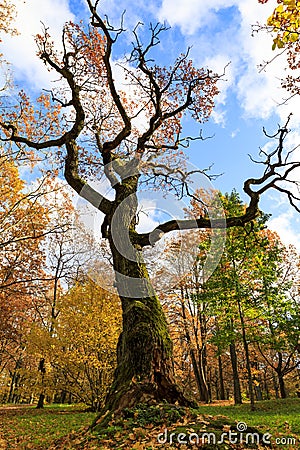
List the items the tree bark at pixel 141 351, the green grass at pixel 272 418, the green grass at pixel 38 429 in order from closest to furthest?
the tree bark at pixel 141 351 < the green grass at pixel 272 418 < the green grass at pixel 38 429

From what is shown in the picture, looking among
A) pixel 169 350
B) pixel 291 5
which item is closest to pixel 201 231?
pixel 169 350

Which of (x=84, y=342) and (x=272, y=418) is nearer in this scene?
(x=272, y=418)

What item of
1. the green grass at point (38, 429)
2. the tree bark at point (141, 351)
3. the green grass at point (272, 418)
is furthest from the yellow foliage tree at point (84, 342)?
the tree bark at point (141, 351)

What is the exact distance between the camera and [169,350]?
537cm

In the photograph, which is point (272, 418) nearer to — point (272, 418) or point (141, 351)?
point (272, 418)

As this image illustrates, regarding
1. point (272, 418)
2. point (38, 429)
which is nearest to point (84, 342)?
point (38, 429)

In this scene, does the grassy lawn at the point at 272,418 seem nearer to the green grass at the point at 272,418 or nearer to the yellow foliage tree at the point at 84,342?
the green grass at the point at 272,418

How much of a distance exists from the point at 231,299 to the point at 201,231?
802 cm

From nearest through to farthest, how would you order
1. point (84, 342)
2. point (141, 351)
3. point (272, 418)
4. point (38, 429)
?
point (141, 351) → point (38, 429) → point (272, 418) → point (84, 342)

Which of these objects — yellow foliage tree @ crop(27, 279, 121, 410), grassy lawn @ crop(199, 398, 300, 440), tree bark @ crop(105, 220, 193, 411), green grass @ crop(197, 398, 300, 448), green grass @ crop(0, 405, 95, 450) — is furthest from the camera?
yellow foliage tree @ crop(27, 279, 121, 410)

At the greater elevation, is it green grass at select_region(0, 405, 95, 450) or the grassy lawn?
the grassy lawn

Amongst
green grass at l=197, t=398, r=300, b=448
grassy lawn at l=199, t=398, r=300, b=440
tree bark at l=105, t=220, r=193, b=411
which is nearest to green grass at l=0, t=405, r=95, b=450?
tree bark at l=105, t=220, r=193, b=411

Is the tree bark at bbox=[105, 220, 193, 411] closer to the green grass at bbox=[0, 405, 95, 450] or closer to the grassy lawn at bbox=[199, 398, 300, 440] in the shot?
the grassy lawn at bbox=[199, 398, 300, 440]

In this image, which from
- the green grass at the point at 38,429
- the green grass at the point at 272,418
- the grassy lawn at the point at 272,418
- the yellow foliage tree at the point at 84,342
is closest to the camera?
the green grass at the point at 272,418
